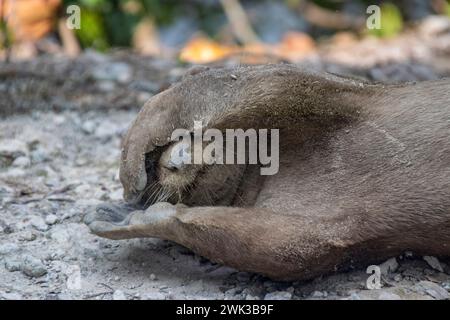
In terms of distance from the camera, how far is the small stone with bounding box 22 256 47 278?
10.2ft

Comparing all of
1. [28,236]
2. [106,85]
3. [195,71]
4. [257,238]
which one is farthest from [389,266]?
[106,85]

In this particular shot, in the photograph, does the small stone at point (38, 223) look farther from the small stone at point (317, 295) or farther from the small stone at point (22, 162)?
the small stone at point (317, 295)

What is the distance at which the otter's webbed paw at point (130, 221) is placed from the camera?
3.00 m

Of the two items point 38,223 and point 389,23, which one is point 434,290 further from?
point 389,23

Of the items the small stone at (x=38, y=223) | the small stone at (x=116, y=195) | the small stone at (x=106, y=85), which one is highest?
the small stone at (x=106, y=85)

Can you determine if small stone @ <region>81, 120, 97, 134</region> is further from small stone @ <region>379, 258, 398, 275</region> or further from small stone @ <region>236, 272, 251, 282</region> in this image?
small stone @ <region>379, 258, 398, 275</region>

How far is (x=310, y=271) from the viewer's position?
2.91 m

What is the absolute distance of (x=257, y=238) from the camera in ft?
9.36

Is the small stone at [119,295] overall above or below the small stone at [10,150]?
below

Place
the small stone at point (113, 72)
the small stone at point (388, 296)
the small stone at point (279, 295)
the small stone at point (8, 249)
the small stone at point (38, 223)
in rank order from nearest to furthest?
the small stone at point (388, 296), the small stone at point (279, 295), the small stone at point (8, 249), the small stone at point (38, 223), the small stone at point (113, 72)

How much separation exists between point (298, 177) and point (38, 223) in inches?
51.5

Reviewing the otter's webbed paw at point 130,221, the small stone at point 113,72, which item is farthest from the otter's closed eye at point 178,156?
the small stone at point 113,72
